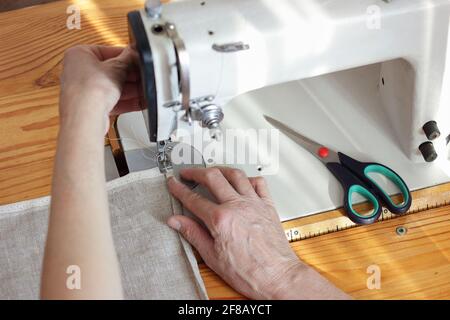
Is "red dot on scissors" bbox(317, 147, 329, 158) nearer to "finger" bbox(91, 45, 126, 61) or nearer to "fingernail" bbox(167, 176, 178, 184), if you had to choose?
"fingernail" bbox(167, 176, 178, 184)

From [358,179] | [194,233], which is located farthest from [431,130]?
[194,233]

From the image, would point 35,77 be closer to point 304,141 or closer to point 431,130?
point 304,141

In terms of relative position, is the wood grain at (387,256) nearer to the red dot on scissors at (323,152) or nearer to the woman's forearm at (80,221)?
the red dot on scissors at (323,152)

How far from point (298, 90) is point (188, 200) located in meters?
0.39

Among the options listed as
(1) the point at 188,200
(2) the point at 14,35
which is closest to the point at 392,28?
(1) the point at 188,200

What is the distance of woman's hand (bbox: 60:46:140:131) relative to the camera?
0.90m

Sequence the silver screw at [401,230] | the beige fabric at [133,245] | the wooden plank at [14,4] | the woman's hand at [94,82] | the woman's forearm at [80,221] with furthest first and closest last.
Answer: the wooden plank at [14,4], the silver screw at [401,230], the beige fabric at [133,245], the woman's hand at [94,82], the woman's forearm at [80,221]

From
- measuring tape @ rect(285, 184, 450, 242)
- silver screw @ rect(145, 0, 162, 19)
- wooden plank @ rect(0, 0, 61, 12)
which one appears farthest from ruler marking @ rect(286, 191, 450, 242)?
wooden plank @ rect(0, 0, 61, 12)

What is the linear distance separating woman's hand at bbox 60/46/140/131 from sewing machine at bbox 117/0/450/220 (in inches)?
1.9

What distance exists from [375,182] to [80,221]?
0.59 m

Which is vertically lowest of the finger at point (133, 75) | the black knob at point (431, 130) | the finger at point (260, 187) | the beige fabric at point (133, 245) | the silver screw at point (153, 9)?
the beige fabric at point (133, 245)

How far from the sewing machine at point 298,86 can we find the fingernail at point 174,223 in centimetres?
12

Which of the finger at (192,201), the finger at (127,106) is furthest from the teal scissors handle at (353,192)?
the finger at (127,106)

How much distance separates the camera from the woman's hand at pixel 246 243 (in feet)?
3.20
